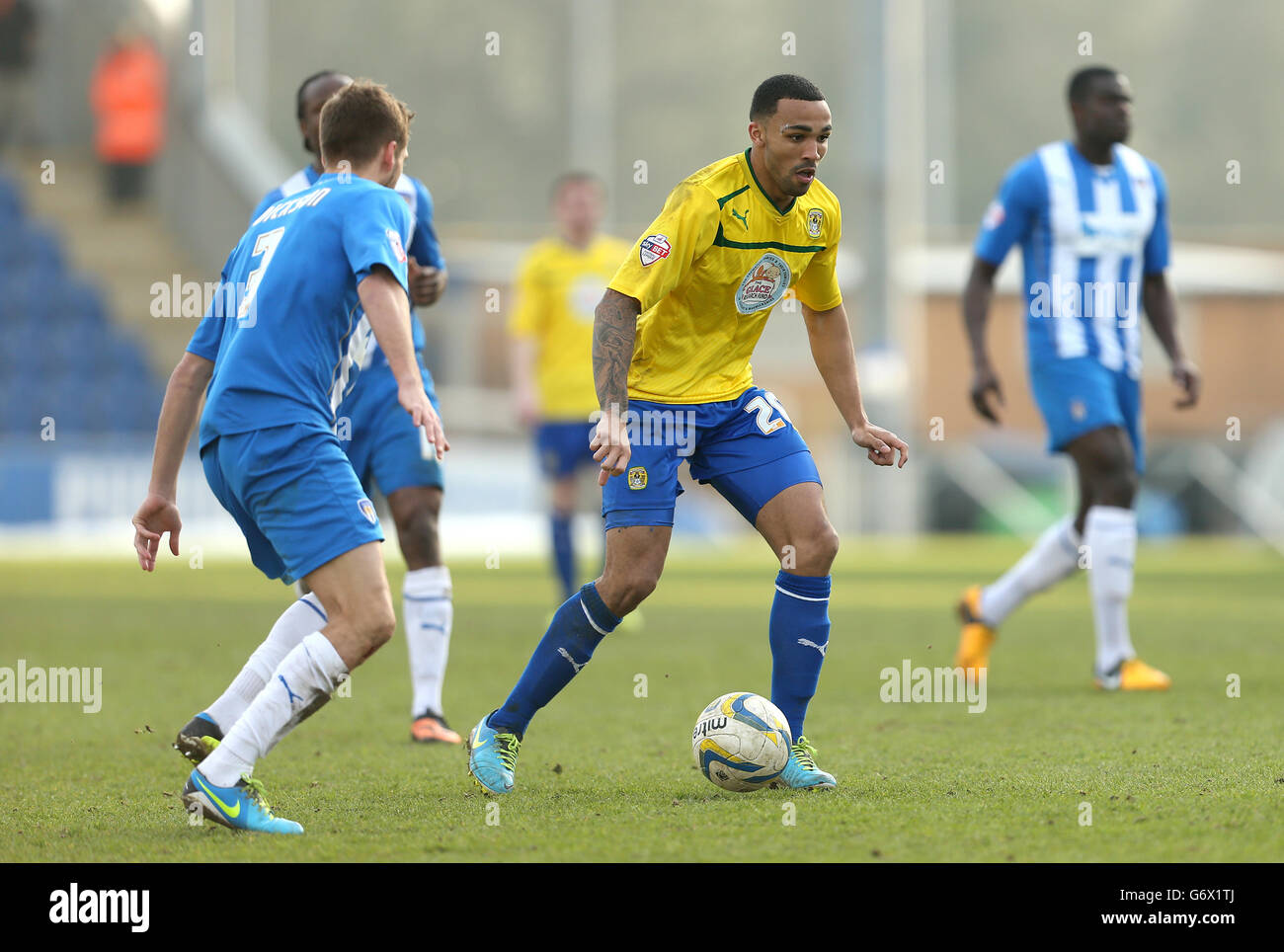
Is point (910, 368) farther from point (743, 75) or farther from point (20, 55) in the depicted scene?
point (20, 55)

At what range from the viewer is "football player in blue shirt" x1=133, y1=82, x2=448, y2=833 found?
429 cm

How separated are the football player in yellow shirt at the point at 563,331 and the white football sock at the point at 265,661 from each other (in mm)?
5525

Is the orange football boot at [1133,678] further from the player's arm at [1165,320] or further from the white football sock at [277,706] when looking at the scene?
the white football sock at [277,706]

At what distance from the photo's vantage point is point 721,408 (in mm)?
5184

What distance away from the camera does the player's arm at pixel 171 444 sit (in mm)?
4668

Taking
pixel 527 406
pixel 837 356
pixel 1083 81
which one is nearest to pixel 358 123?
pixel 837 356

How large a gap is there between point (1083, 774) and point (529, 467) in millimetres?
16624

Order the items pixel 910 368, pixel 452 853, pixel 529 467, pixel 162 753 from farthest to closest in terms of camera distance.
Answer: pixel 910 368 → pixel 529 467 → pixel 162 753 → pixel 452 853

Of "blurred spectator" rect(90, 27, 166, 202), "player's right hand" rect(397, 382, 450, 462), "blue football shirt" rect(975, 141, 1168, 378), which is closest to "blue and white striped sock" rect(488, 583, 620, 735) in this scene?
"player's right hand" rect(397, 382, 450, 462)

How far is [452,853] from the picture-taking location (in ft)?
13.1

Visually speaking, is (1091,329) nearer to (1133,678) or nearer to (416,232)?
(1133,678)

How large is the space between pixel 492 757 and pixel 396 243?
60.3 inches

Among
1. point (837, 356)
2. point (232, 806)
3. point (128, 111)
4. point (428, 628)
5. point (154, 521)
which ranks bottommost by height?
point (232, 806)
